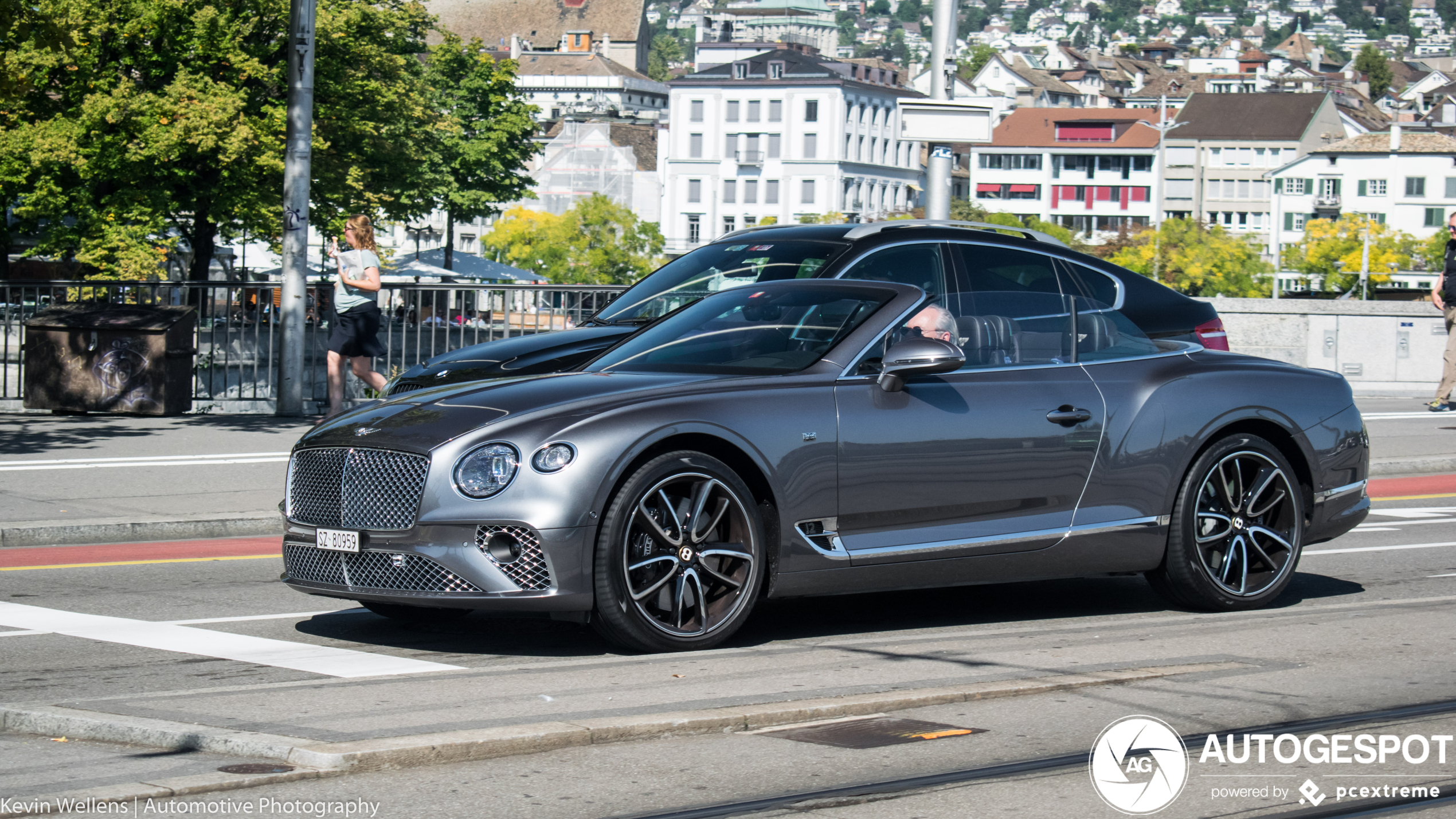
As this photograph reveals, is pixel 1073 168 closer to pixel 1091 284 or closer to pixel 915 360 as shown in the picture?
pixel 1091 284

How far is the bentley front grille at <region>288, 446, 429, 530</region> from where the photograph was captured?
638 centimetres

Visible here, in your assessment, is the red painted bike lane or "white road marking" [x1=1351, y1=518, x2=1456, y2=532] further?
"white road marking" [x1=1351, y1=518, x2=1456, y2=532]

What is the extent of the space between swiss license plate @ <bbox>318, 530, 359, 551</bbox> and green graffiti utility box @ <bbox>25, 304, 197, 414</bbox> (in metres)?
9.93

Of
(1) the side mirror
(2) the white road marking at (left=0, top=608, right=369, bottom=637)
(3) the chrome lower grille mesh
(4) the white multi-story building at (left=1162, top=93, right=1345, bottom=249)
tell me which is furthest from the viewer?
(4) the white multi-story building at (left=1162, top=93, right=1345, bottom=249)

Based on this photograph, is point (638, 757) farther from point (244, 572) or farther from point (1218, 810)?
point (244, 572)

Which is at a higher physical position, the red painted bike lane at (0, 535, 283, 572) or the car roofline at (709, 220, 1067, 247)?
the car roofline at (709, 220, 1067, 247)

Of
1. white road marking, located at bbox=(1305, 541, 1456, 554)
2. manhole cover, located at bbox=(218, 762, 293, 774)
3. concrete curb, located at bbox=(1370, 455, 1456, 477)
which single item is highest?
concrete curb, located at bbox=(1370, 455, 1456, 477)

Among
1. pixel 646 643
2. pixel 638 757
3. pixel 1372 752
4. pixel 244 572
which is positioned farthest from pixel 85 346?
pixel 1372 752

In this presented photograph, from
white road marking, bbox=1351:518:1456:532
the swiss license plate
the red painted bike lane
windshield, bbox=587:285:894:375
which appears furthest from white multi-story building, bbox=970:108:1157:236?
the swiss license plate

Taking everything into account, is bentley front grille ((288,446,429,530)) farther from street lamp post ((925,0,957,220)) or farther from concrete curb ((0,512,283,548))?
street lamp post ((925,0,957,220))

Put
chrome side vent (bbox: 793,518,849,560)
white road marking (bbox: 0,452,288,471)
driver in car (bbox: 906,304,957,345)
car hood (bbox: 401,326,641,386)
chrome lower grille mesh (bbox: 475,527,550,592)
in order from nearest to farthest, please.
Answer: chrome lower grille mesh (bbox: 475,527,550,592) < chrome side vent (bbox: 793,518,849,560) < driver in car (bbox: 906,304,957,345) < car hood (bbox: 401,326,641,386) < white road marking (bbox: 0,452,288,471)

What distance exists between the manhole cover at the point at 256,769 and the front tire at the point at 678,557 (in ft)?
5.94

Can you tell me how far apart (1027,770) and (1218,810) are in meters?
0.58

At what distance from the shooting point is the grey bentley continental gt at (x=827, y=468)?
632 centimetres
